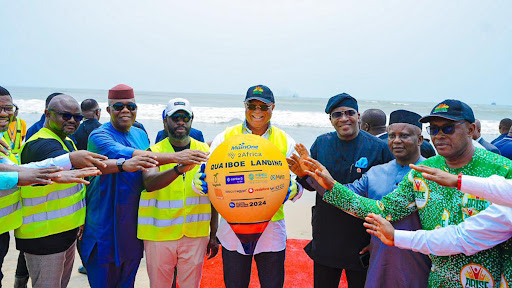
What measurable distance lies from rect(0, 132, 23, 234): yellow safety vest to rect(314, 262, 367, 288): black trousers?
2485 mm

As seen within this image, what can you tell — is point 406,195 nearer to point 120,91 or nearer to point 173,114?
point 173,114

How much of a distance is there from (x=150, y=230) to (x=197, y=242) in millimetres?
409

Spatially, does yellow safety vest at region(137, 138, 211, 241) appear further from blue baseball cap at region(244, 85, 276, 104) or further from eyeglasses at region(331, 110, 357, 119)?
eyeglasses at region(331, 110, 357, 119)

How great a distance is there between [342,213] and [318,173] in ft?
1.87

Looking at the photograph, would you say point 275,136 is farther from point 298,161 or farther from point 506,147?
point 506,147

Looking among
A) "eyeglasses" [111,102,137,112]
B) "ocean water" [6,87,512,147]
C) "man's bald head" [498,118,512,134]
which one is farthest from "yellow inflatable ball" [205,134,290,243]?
"ocean water" [6,87,512,147]

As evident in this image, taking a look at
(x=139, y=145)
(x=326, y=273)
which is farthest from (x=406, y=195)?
(x=139, y=145)

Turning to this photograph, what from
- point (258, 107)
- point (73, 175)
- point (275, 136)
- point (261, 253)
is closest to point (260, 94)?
point (258, 107)

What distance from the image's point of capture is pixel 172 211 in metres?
3.05

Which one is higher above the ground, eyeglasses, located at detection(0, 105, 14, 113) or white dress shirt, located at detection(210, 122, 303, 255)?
eyeglasses, located at detection(0, 105, 14, 113)

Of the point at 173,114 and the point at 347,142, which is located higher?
the point at 173,114

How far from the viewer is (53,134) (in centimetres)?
310

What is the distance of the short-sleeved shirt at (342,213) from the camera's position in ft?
9.85

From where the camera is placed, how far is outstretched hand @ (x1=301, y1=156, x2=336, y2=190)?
8.82 feet
